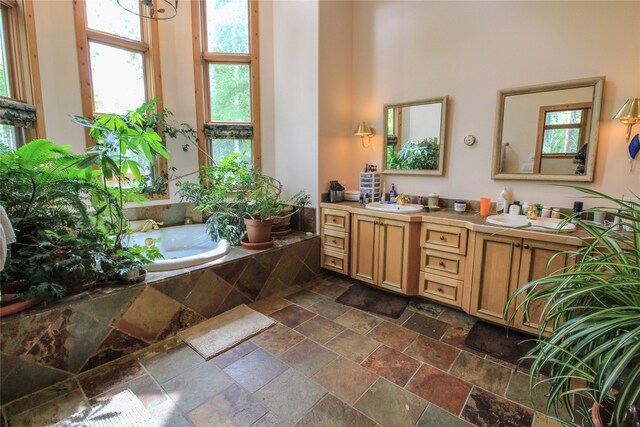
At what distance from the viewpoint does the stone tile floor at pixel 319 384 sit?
63.6 inches

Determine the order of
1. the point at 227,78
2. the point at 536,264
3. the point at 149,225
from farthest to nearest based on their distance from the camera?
1. the point at 227,78
2. the point at 149,225
3. the point at 536,264

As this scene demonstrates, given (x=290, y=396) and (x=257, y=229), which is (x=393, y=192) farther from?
(x=290, y=396)

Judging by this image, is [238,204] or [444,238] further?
[238,204]

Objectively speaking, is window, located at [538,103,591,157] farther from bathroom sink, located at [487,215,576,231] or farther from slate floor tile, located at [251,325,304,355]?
slate floor tile, located at [251,325,304,355]

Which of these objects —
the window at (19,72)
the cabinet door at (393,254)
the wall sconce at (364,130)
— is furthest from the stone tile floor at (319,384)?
the window at (19,72)

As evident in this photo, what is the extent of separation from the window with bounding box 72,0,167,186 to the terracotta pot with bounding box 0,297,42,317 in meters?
2.06

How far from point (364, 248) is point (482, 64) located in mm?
1933

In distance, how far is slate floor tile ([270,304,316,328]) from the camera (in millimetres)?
2539

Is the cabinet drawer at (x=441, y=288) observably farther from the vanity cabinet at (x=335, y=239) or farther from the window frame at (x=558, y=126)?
the window frame at (x=558, y=126)

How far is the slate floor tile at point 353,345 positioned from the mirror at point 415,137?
1719mm

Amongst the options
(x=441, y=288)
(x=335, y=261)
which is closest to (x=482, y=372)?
(x=441, y=288)

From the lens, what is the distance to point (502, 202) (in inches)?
105

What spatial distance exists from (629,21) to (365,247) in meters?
2.50

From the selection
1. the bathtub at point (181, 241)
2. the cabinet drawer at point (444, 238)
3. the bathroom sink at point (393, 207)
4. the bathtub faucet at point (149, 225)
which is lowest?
the bathtub at point (181, 241)
